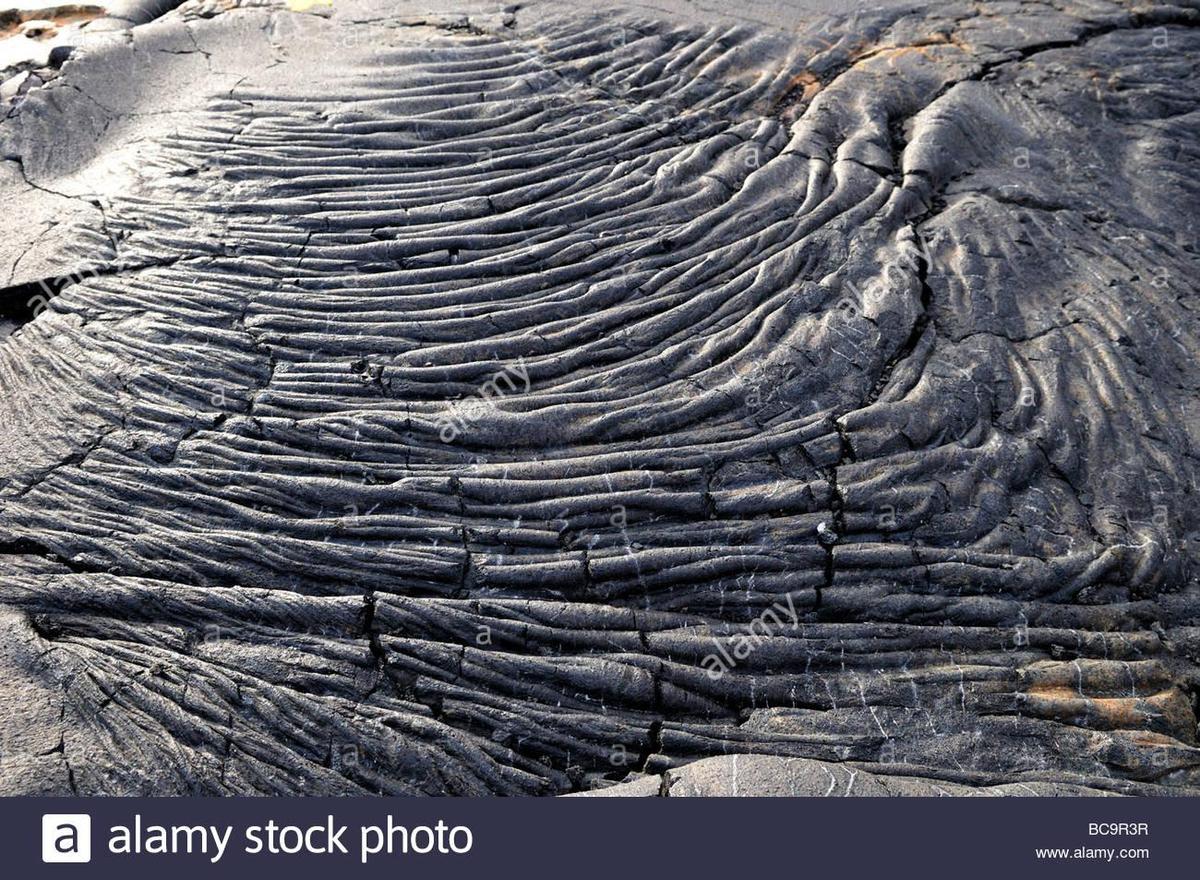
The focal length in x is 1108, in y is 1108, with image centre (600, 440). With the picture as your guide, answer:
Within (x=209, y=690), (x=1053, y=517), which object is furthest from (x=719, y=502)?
(x=209, y=690)

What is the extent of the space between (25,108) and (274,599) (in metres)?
3.18

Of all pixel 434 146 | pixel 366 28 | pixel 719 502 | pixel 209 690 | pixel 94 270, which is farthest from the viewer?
pixel 366 28

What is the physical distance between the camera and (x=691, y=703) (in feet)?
12.3

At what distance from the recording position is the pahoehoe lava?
3678 millimetres

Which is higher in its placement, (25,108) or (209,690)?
(25,108)

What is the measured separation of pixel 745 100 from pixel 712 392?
188cm

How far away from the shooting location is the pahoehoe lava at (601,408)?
12.1ft

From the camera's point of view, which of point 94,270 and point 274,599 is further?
point 94,270

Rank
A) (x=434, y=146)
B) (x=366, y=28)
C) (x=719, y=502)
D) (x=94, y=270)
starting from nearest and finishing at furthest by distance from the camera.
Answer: (x=719, y=502) < (x=94, y=270) < (x=434, y=146) < (x=366, y=28)

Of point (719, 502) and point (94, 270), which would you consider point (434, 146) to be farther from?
point (719, 502)


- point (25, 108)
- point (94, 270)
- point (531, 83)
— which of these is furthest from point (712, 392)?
point (25, 108)

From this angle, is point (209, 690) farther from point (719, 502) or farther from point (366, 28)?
point (366, 28)

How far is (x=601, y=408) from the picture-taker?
4.30m

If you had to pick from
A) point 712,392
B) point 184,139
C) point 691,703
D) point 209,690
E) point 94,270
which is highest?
point 184,139
